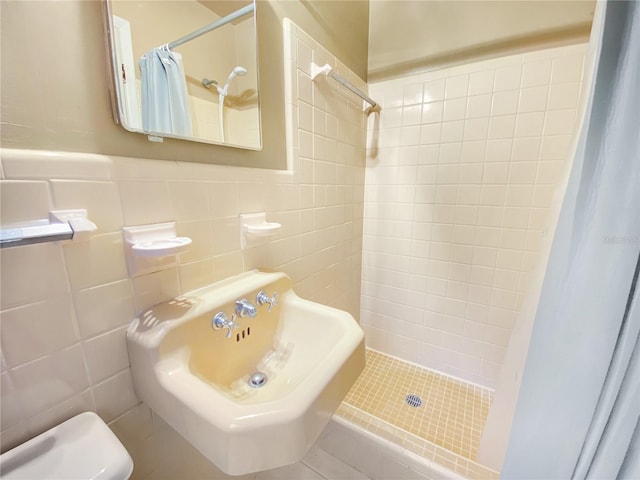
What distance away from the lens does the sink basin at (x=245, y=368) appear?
44cm

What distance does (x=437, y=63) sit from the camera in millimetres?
1265

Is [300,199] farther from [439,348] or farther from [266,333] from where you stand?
[439,348]

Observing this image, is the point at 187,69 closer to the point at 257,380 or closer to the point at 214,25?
the point at 214,25

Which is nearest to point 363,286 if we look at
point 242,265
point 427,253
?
point 427,253

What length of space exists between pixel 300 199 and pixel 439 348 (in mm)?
1200

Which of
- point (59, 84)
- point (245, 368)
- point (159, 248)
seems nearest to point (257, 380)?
point (245, 368)

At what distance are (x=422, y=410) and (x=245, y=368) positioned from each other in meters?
0.98

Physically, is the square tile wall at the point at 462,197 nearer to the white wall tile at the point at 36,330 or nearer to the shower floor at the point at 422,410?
the shower floor at the point at 422,410


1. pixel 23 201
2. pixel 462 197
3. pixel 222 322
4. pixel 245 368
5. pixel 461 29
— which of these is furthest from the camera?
pixel 462 197

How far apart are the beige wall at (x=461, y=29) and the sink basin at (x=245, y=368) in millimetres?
1306

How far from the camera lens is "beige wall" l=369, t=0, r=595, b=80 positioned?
3.42ft

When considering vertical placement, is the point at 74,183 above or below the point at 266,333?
above

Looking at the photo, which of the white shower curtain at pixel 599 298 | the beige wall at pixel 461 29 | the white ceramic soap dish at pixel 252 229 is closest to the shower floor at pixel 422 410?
the white shower curtain at pixel 599 298

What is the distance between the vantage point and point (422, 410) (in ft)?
4.16
